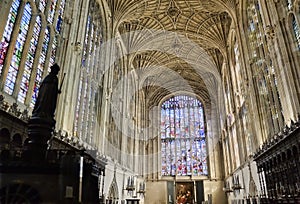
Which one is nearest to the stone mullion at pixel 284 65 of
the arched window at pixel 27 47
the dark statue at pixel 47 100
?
the dark statue at pixel 47 100

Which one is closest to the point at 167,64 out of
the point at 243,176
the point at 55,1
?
the point at 243,176

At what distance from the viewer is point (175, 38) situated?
2428 cm

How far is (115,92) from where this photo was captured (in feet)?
65.7

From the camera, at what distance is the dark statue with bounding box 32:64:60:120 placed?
187 inches

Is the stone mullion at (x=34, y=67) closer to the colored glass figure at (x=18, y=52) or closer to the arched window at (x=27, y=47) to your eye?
the arched window at (x=27, y=47)

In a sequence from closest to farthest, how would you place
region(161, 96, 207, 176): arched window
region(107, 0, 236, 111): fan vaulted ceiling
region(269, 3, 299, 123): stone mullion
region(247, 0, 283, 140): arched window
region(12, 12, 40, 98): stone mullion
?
region(12, 12, 40, 98): stone mullion → region(269, 3, 299, 123): stone mullion → region(247, 0, 283, 140): arched window → region(107, 0, 236, 111): fan vaulted ceiling → region(161, 96, 207, 176): arched window

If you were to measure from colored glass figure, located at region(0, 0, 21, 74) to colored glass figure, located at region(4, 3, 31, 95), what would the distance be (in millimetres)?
369

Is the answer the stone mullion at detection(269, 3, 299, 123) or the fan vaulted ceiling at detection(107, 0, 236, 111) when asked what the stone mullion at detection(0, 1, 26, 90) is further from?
the fan vaulted ceiling at detection(107, 0, 236, 111)

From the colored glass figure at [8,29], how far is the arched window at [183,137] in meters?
24.9

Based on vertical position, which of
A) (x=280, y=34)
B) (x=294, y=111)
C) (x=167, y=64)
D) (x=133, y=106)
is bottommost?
(x=294, y=111)

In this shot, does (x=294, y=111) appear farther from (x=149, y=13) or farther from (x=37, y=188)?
(x=149, y=13)

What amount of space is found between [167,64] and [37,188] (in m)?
24.8

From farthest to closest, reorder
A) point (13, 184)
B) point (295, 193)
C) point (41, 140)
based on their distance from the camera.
A: point (295, 193)
point (41, 140)
point (13, 184)

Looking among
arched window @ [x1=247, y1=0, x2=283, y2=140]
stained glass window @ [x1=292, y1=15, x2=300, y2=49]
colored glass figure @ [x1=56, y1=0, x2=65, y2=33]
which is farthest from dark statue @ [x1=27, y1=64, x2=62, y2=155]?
arched window @ [x1=247, y1=0, x2=283, y2=140]
